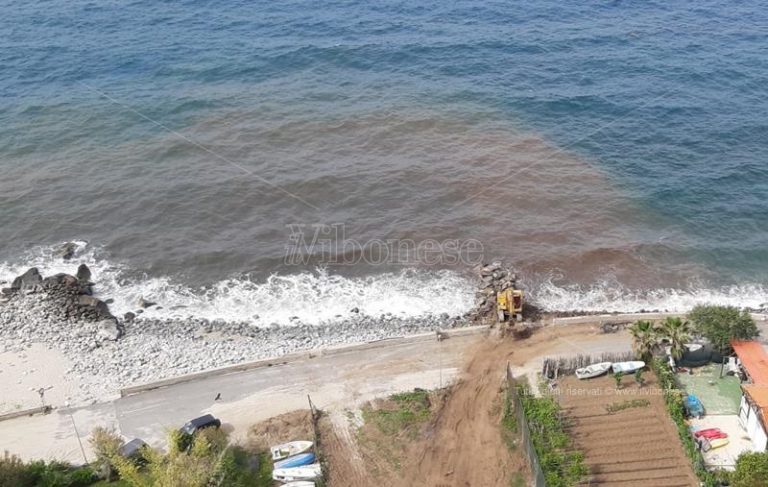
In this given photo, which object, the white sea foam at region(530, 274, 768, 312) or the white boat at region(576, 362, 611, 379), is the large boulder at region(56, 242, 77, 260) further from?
the white boat at region(576, 362, 611, 379)

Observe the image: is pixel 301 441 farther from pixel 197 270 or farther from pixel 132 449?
pixel 197 270

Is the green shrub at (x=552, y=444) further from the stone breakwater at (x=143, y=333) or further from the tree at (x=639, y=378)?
the stone breakwater at (x=143, y=333)

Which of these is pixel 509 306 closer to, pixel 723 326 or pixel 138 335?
pixel 723 326

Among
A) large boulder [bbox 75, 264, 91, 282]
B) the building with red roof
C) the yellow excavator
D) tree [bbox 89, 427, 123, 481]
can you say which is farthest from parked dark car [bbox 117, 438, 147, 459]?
the building with red roof

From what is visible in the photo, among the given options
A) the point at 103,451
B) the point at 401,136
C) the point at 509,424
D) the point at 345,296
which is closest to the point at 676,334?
the point at 509,424

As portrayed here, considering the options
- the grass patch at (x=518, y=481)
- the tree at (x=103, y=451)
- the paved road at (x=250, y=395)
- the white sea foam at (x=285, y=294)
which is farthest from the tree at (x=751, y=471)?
the tree at (x=103, y=451)

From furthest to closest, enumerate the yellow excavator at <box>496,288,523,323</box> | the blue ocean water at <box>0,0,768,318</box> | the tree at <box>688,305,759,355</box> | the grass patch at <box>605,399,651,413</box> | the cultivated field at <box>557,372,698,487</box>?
the blue ocean water at <box>0,0,768,318</box> → the yellow excavator at <box>496,288,523,323</box> → the tree at <box>688,305,759,355</box> → the grass patch at <box>605,399,651,413</box> → the cultivated field at <box>557,372,698,487</box>
